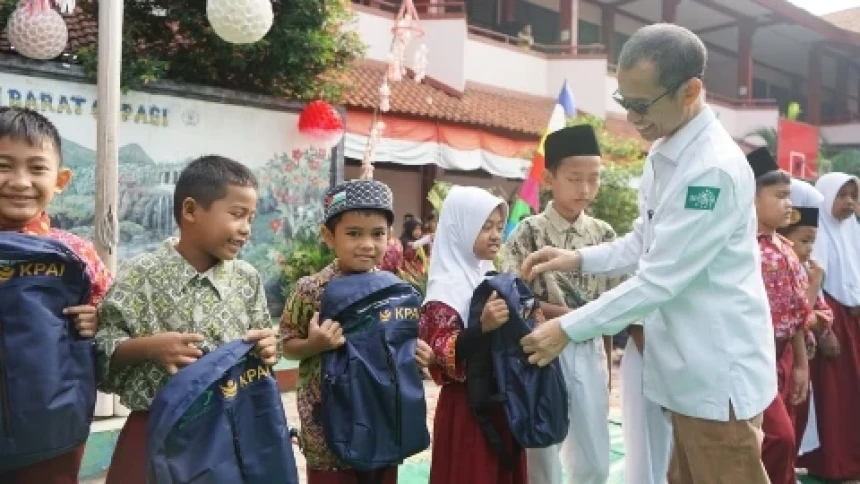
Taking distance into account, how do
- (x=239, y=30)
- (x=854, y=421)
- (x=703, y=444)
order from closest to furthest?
(x=703, y=444), (x=854, y=421), (x=239, y=30)

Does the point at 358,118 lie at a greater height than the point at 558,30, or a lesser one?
lesser

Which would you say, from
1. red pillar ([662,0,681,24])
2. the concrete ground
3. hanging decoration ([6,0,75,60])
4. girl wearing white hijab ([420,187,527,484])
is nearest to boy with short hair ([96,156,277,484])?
girl wearing white hijab ([420,187,527,484])

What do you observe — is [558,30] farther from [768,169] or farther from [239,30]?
[768,169]

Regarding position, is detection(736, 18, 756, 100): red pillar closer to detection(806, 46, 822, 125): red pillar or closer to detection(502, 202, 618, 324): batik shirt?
detection(806, 46, 822, 125): red pillar

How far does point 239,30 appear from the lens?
230 inches

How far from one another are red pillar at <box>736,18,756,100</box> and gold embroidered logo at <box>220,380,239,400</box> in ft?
65.8

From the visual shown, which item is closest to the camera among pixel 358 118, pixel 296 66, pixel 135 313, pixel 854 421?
pixel 135 313

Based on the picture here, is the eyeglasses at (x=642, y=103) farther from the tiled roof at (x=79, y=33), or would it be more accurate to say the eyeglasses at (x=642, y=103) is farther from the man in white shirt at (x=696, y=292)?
the tiled roof at (x=79, y=33)

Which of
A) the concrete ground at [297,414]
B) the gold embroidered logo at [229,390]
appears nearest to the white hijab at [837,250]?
the concrete ground at [297,414]

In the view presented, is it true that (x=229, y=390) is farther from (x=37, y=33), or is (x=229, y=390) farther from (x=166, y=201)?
(x=166, y=201)

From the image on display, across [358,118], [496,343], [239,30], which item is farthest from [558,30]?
[496,343]

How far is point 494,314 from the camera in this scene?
103 inches

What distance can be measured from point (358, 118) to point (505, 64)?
4.65 meters

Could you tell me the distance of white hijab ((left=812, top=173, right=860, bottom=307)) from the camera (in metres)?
4.45
